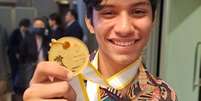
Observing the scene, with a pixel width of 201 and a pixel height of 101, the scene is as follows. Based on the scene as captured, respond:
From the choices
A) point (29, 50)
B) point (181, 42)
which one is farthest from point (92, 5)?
point (29, 50)

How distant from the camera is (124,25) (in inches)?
24.0

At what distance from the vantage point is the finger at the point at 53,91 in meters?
0.50

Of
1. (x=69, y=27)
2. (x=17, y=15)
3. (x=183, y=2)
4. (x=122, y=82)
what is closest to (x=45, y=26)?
(x=69, y=27)

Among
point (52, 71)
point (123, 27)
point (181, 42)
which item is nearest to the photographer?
point (52, 71)

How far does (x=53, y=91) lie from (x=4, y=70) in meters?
2.08

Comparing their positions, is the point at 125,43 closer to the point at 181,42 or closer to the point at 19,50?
the point at 181,42

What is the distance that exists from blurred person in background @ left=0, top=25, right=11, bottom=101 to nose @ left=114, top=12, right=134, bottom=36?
6.17ft

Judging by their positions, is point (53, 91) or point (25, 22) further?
point (25, 22)

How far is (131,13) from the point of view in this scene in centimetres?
62

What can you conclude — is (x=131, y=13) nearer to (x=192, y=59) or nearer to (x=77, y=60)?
(x=77, y=60)

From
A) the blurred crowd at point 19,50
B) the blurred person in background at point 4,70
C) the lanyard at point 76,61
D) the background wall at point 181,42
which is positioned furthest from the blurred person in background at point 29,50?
the lanyard at point 76,61

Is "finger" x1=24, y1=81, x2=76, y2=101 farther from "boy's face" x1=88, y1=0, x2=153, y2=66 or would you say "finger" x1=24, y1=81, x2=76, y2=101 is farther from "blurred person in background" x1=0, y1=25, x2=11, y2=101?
"blurred person in background" x1=0, y1=25, x2=11, y2=101

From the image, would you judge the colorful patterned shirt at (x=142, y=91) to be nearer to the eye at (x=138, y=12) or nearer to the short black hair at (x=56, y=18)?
the eye at (x=138, y=12)

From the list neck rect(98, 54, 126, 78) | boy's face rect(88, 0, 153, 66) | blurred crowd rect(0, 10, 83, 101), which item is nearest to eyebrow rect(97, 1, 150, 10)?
boy's face rect(88, 0, 153, 66)
